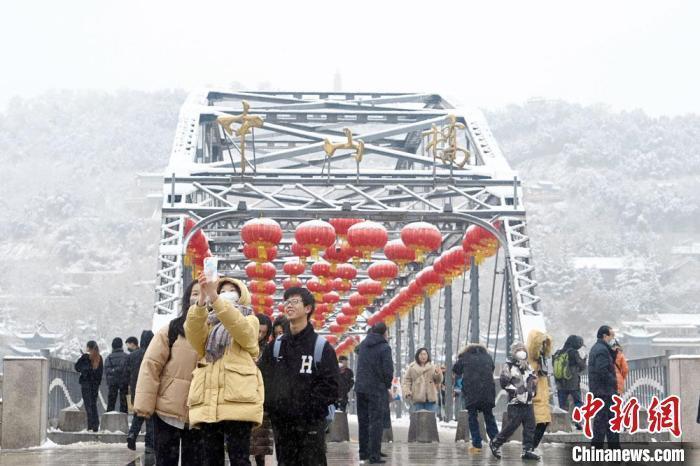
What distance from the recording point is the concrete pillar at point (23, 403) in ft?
55.3

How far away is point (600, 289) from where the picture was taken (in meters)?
132

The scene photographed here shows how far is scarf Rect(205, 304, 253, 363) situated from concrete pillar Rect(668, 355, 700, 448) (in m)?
9.90

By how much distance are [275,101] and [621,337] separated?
68795mm

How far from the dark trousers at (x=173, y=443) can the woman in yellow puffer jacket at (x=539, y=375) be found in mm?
6454

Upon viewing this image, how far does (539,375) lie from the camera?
14516 mm

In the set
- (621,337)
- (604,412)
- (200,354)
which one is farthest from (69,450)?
(621,337)

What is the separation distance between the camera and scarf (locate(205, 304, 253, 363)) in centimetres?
818

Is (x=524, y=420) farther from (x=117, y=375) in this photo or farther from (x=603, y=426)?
(x=117, y=375)

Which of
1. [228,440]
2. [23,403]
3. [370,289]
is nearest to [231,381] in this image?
[228,440]

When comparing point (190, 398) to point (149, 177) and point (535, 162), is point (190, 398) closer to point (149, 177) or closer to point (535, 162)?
point (149, 177)

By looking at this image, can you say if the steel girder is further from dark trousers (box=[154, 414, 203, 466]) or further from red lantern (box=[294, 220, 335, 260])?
dark trousers (box=[154, 414, 203, 466])

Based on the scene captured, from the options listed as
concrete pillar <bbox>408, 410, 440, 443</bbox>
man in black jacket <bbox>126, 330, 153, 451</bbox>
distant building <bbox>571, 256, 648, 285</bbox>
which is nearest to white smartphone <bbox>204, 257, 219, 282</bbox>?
man in black jacket <bbox>126, 330, 153, 451</bbox>

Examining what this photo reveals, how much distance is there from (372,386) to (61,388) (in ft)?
24.4

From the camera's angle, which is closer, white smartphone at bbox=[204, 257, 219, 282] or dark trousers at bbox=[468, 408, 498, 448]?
white smartphone at bbox=[204, 257, 219, 282]
